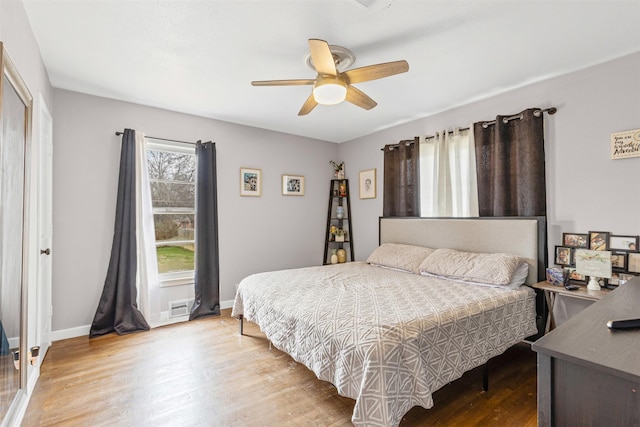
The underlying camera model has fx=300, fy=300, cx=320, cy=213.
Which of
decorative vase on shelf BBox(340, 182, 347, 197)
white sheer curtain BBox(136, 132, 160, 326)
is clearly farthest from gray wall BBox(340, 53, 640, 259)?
white sheer curtain BBox(136, 132, 160, 326)

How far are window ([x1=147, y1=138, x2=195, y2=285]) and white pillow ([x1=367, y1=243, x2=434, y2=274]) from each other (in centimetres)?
241

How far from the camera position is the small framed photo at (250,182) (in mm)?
4213

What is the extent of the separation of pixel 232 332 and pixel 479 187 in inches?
123

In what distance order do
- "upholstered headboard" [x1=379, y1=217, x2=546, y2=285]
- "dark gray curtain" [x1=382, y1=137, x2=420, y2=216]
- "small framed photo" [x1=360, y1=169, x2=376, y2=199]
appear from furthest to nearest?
"small framed photo" [x1=360, y1=169, x2=376, y2=199] < "dark gray curtain" [x1=382, y1=137, x2=420, y2=216] < "upholstered headboard" [x1=379, y1=217, x2=546, y2=285]

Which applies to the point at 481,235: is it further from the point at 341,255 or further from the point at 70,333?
the point at 70,333

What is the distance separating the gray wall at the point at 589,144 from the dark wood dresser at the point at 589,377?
2.05 m

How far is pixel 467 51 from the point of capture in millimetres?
2342

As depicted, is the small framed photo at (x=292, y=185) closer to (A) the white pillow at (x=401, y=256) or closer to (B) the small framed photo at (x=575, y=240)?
(A) the white pillow at (x=401, y=256)

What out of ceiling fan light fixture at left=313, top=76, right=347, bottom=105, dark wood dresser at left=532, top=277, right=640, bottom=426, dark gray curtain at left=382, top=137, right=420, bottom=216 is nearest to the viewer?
dark wood dresser at left=532, top=277, right=640, bottom=426

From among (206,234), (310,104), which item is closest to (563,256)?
(310,104)

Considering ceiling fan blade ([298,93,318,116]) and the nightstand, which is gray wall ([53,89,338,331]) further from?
the nightstand

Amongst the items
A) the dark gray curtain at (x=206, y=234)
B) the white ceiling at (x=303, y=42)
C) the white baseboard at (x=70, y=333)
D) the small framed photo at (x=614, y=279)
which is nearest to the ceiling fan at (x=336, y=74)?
the white ceiling at (x=303, y=42)

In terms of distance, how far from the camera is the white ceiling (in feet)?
6.15

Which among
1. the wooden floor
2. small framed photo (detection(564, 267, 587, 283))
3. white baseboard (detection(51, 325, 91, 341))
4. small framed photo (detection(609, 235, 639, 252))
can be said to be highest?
small framed photo (detection(609, 235, 639, 252))
